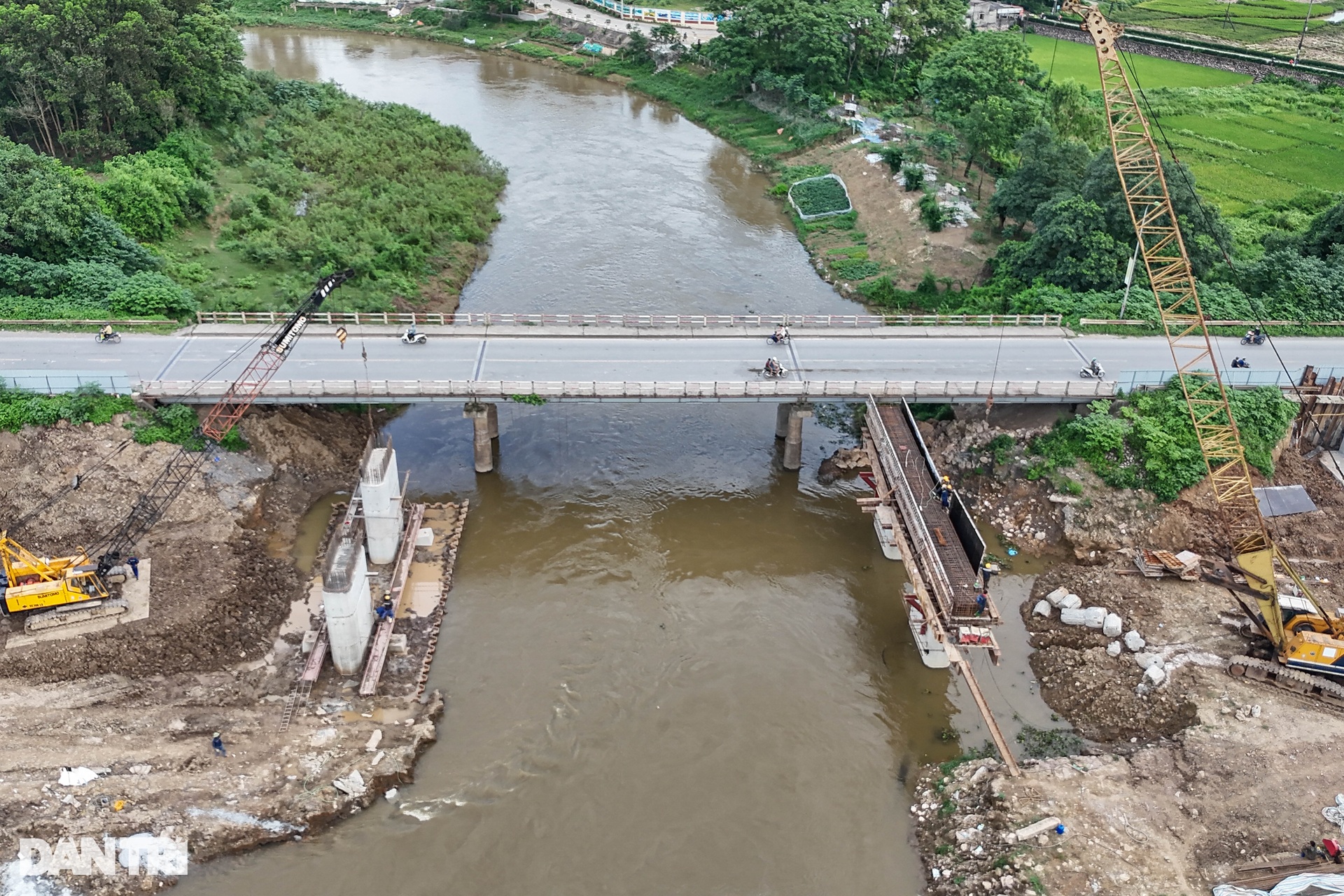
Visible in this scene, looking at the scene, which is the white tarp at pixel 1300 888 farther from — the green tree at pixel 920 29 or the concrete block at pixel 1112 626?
the green tree at pixel 920 29

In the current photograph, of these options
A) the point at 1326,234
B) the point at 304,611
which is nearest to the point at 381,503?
the point at 304,611

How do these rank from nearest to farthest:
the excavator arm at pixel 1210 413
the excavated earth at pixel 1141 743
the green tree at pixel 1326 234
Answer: the excavated earth at pixel 1141 743, the excavator arm at pixel 1210 413, the green tree at pixel 1326 234

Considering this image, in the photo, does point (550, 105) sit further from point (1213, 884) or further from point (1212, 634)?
point (1213, 884)

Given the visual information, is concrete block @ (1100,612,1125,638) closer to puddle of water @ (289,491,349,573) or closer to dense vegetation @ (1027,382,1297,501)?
dense vegetation @ (1027,382,1297,501)

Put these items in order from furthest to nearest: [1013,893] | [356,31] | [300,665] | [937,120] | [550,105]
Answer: [356,31] < [550,105] < [937,120] < [300,665] < [1013,893]

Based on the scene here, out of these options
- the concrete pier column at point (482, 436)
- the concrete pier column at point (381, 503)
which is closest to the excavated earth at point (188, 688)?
the concrete pier column at point (381, 503)

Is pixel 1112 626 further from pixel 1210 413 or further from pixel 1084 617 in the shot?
pixel 1210 413

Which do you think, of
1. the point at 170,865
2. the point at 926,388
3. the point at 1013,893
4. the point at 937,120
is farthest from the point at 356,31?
the point at 1013,893
